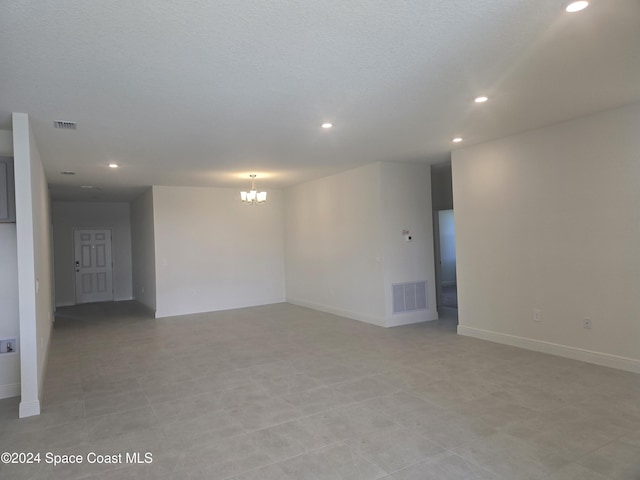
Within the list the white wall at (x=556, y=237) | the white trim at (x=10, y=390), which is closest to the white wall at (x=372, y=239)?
the white wall at (x=556, y=237)

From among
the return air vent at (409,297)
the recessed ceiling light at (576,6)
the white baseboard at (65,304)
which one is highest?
the recessed ceiling light at (576,6)

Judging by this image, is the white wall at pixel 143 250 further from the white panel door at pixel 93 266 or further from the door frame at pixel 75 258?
the white panel door at pixel 93 266

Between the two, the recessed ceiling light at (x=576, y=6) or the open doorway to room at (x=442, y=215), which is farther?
the open doorway to room at (x=442, y=215)

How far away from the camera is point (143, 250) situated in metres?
9.18

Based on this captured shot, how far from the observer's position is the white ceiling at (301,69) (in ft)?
7.22

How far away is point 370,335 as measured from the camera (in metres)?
5.91

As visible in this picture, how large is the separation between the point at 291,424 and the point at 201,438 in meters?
0.67

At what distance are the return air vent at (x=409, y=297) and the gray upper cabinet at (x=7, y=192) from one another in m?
5.03

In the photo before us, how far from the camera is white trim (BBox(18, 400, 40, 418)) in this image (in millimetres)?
3494

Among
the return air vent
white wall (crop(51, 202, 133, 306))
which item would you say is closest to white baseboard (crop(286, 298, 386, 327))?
the return air vent

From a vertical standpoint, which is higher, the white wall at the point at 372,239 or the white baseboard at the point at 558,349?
the white wall at the point at 372,239

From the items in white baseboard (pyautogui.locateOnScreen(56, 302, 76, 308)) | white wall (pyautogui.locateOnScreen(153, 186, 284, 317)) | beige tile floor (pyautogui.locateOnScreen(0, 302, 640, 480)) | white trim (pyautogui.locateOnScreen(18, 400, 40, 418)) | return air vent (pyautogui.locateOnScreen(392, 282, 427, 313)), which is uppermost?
white wall (pyautogui.locateOnScreen(153, 186, 284, 317))

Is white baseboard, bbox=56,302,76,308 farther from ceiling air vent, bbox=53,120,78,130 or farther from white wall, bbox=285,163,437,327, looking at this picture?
ceiling air vent, bbox=53,120,78,130

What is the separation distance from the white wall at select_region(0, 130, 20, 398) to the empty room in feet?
0.06
